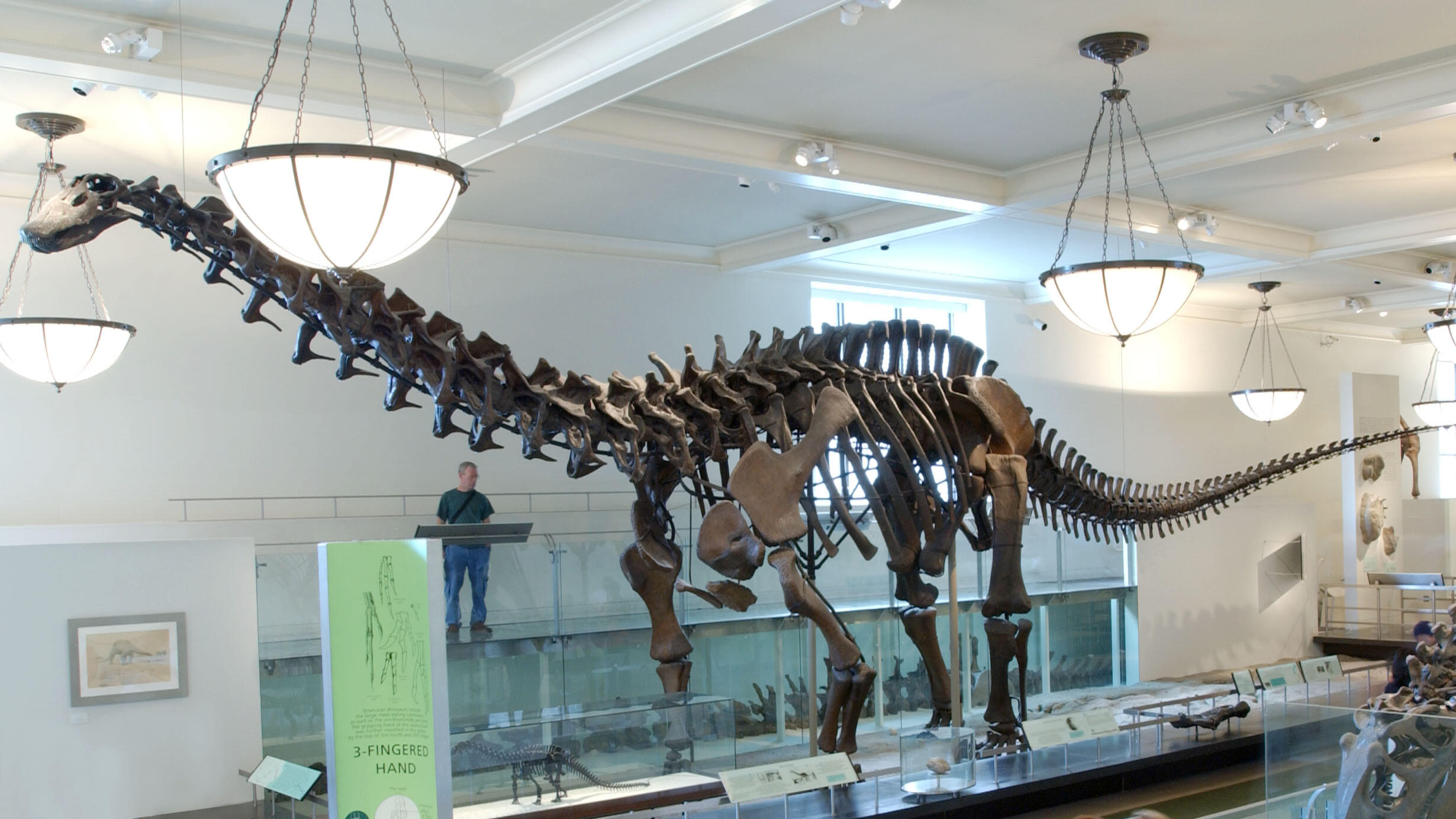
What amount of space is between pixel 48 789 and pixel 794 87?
5.75 meters

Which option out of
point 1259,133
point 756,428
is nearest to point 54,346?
point 756,428

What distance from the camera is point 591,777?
17.0 ft

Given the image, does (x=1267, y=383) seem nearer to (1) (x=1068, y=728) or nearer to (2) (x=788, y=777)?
(1) (x=1068, y=728)

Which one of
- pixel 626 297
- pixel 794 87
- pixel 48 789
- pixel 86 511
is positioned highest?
pixel 794 87

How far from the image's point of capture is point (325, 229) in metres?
3.40

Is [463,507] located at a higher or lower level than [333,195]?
lower

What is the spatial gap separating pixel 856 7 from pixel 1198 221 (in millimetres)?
6255

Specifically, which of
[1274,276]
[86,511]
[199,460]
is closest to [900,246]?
[1274,276]

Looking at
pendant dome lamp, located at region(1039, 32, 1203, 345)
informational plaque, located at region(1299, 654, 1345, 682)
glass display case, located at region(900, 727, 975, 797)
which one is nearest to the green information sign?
glass display case, located at region(900, 727, 975, 797)

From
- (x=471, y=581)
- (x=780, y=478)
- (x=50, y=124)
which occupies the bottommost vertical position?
(x=471, y=581)

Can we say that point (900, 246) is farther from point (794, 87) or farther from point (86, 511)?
point (86, 511)

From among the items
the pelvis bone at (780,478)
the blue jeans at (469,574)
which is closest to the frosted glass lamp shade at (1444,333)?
the pelvis bone at (780,478)

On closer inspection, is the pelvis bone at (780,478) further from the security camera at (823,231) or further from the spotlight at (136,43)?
the security camera at (823,231)

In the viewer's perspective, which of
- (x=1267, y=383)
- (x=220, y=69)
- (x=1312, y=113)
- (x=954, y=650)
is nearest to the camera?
(x=220, y=69)
